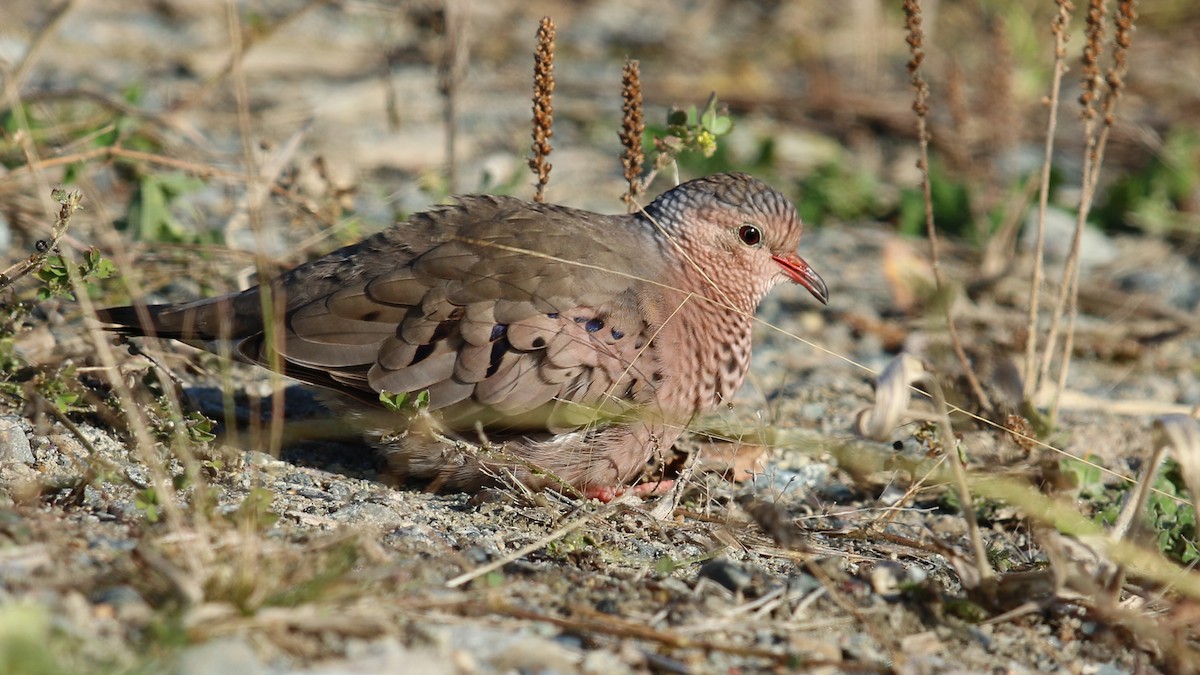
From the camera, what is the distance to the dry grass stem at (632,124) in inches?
151

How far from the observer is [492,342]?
361 centimetres

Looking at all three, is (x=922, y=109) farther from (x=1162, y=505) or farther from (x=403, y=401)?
(x=403, y=401)

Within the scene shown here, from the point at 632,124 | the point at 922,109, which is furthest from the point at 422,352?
the point at 922,109

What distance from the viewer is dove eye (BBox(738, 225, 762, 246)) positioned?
4.18m

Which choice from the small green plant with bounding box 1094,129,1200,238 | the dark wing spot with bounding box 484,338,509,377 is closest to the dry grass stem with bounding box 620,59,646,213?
the dark wing spot with bounding box 484,338,509,377

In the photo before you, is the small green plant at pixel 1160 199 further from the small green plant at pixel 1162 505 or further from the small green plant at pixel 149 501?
the small green plant at pixel 149 501

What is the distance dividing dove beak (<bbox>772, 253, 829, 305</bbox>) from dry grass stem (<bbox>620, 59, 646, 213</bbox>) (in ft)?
1.86

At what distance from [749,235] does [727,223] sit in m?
0.09

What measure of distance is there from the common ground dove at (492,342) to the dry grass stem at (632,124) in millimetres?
276

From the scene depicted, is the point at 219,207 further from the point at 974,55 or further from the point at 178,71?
the point at 974,55

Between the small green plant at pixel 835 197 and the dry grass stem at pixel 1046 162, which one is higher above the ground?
the dry grass stem at pixel 1046 162

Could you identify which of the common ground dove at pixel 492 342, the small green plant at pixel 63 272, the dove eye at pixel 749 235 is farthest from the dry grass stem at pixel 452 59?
the small green plant at pixel 63 272

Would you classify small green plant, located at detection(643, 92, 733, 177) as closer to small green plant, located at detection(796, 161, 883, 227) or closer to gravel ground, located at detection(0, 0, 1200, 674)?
gravel ground, located at detection(0, 0, 1200, 674)

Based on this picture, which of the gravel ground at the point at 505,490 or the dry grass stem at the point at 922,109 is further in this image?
the dry grass stem at the point at 922,109
